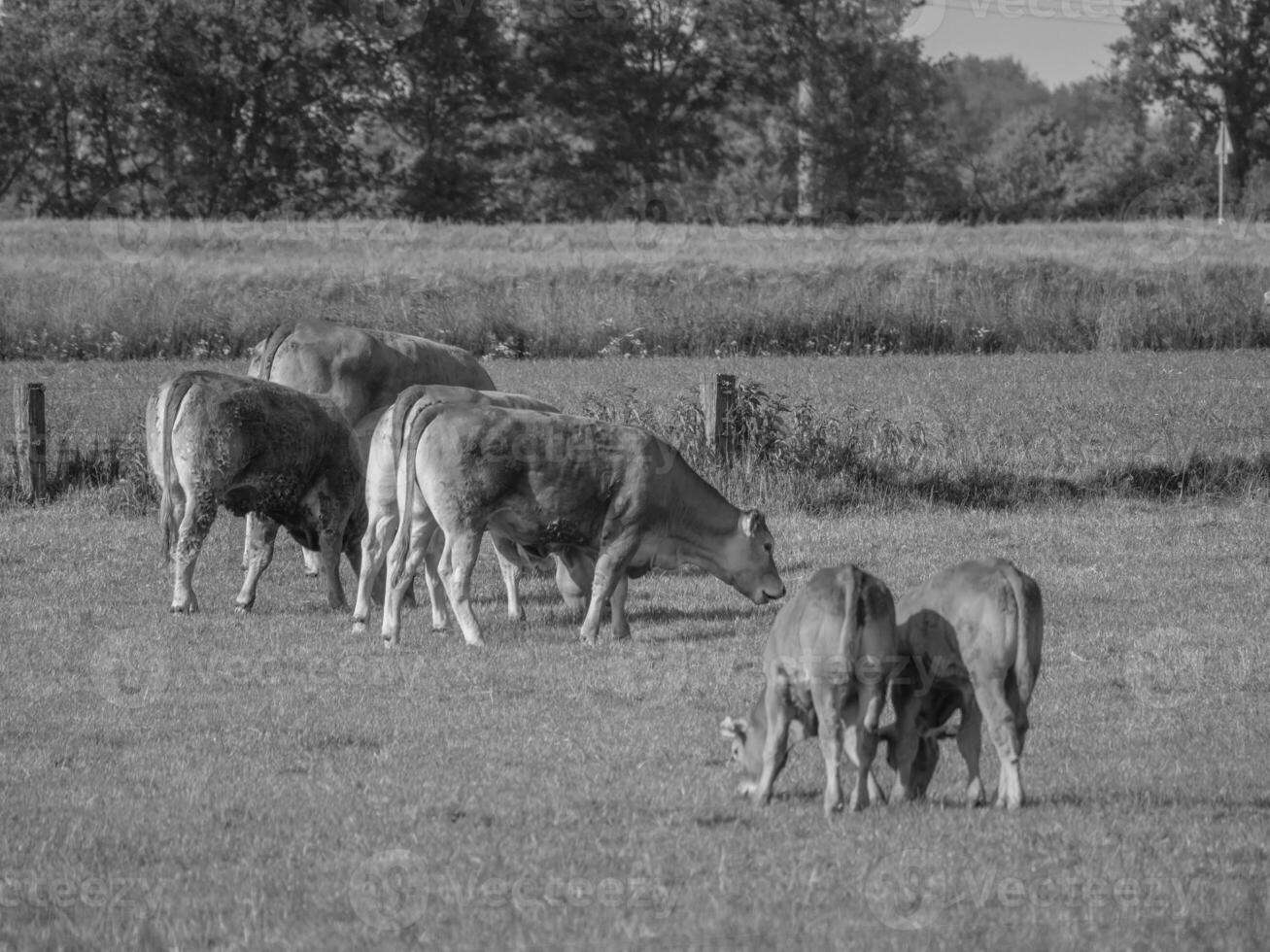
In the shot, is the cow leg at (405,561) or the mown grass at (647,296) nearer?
the cow leg at (405,561)

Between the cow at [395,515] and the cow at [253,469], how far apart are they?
1.90ft

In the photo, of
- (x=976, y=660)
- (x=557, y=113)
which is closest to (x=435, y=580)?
(x=976, y=660)

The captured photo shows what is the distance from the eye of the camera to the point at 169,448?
14211 mm

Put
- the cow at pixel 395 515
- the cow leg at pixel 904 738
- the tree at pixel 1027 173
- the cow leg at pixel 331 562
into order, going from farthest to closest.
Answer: the tree at pixel 1027 173 → the cow leg at pixel 331 562 → the cow at pixel 395 515 → the cow leg at pixel 904 738

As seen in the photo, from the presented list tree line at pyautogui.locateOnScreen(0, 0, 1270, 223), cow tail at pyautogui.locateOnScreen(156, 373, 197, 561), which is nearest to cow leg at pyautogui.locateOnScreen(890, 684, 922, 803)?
cow tail at pyautogui.locateOnScreen(156, 373, 197, 561)

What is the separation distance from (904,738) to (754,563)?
5.56 meters

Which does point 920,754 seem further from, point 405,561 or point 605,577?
point 405,561

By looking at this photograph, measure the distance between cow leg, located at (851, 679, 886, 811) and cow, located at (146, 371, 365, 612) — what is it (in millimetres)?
7314

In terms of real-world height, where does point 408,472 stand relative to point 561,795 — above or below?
above

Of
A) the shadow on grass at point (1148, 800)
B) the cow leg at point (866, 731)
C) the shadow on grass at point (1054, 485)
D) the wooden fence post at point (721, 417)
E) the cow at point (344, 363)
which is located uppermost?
the cow at point (344, 363)

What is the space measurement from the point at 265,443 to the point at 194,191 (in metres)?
43.1

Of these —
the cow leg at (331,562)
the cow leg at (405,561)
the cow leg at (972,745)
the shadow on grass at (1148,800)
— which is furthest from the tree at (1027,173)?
the cow leg at (972,745)

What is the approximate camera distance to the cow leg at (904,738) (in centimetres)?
812

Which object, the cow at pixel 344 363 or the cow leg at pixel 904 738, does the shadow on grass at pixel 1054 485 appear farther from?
the cow leg at pixel 904 738
